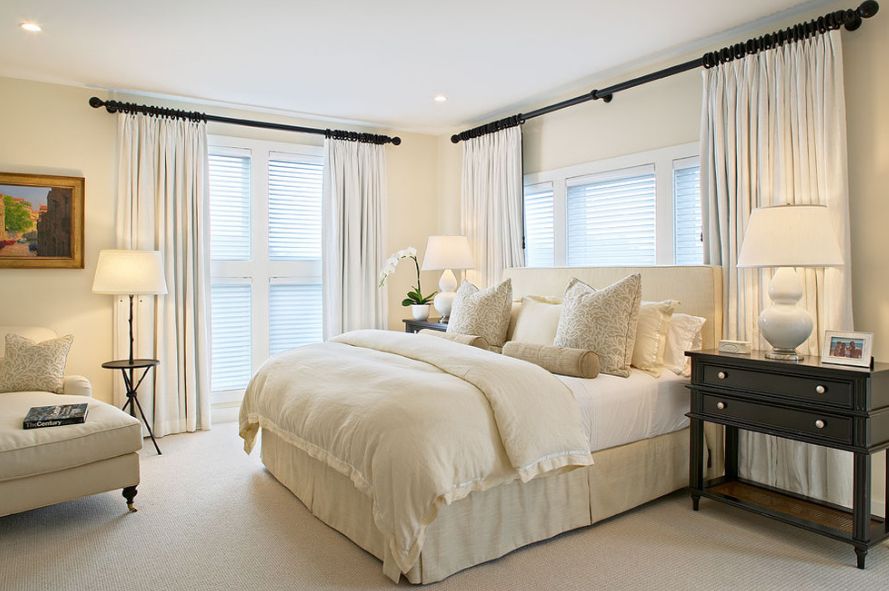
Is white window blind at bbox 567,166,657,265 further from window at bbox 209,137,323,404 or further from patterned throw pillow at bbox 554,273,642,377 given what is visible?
window at bbox 209,137,323,404

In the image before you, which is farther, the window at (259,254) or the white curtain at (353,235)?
the white curtain at (353,235)

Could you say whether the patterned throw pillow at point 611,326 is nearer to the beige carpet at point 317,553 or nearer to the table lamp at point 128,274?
the beige carpet at point 317,553

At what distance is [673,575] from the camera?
2441mm

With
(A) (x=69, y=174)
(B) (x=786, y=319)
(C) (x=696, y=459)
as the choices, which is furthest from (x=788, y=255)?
(A) (x=69, y=174)

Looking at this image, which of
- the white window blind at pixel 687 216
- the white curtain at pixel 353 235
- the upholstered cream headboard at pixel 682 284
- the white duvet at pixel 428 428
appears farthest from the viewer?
the white curtain at pixel 353 235

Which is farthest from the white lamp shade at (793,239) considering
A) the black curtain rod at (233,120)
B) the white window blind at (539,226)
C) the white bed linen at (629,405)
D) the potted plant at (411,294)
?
the black curtain rod at (233,120)

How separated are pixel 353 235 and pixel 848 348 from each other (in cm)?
389

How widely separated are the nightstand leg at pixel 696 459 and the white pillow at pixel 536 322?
2.89 ft

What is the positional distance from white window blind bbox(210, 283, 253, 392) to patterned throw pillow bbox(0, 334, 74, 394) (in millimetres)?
1369

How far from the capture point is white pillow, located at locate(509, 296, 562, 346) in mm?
3611

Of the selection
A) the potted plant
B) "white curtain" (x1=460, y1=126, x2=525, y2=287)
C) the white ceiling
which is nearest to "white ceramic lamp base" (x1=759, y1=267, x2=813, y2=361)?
the white ceiling

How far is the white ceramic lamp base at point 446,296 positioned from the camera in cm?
515

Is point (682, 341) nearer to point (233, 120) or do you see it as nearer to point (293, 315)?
point (293, 315)

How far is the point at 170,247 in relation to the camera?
4656mm
